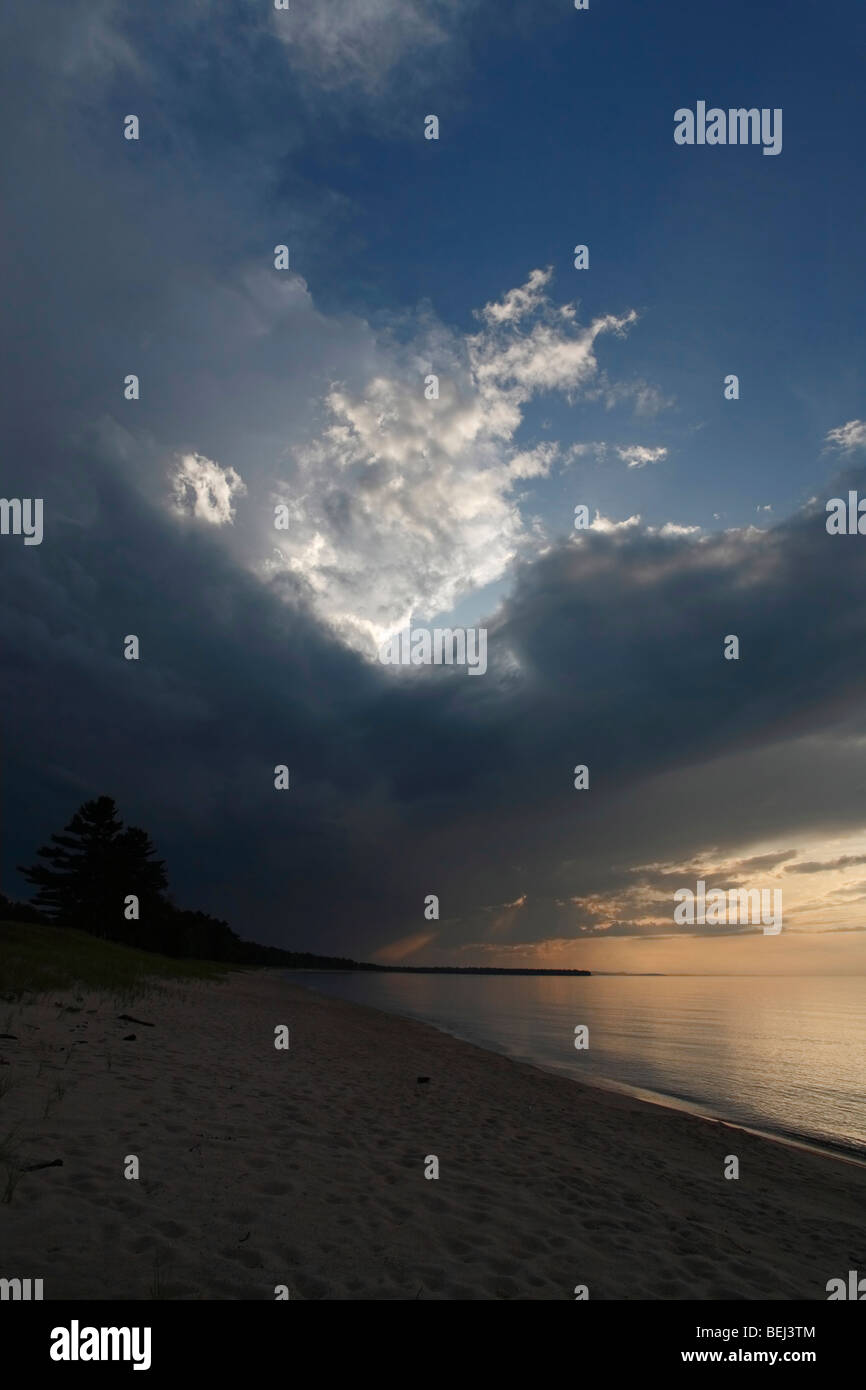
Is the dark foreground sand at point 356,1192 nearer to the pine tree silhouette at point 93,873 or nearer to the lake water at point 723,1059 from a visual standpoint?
the lake water at point 723,1059

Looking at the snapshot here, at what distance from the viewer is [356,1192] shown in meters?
8.57

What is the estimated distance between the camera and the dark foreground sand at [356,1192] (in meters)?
6.26

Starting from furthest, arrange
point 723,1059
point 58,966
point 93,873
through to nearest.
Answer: point 93,873, point 723,1059, point 58,966

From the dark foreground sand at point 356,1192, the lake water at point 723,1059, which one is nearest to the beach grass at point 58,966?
the dark foreground sand at point 356,1192

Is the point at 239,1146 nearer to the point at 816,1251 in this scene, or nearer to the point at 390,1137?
the point at 390,1137

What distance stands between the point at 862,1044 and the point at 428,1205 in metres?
53.8

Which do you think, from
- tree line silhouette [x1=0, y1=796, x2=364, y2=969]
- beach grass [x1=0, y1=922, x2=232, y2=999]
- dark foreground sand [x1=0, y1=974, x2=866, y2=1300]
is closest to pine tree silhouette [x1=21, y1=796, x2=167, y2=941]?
tree line silhouette [x1=0, y1=796, x2=364, y2=969]

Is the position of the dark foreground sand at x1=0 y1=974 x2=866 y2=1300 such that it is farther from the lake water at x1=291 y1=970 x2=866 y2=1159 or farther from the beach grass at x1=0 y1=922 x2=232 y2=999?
the lake water at x1=291 y1=970 x2=866 y2=1159

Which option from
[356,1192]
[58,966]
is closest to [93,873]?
[58,966]

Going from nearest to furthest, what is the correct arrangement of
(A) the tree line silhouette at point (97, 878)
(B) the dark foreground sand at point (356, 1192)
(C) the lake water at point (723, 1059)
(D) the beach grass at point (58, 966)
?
(B) the dark foreground sand at point (356, 1192) → (D) the beach grass at point (58, 966) → (C) the lake water at point (723, 1059) → (A) the tree line silhouette at point (97, 878)

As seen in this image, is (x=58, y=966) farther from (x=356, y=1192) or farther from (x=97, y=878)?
(x=97, y=878)

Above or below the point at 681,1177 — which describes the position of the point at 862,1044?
below
